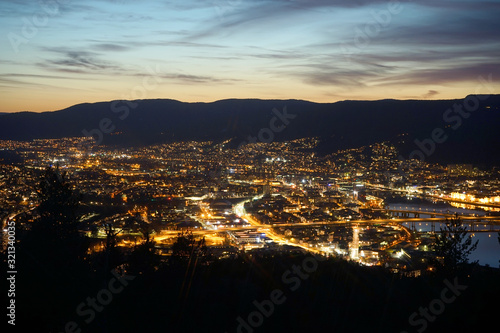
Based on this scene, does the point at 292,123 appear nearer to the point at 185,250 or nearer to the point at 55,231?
the point at 185,250

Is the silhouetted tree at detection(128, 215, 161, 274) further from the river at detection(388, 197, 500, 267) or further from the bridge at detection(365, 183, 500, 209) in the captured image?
the bridge at detection(365, 183, 500, 209)

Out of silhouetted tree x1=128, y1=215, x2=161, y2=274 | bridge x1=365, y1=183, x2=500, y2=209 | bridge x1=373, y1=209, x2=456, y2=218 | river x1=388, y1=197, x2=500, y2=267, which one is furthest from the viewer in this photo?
bridge x1=365, y1=183, x2=500, y2=209

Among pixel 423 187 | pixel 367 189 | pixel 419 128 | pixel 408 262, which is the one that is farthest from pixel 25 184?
pixel 419 128

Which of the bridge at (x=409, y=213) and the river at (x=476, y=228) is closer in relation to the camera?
the river at (x=476, y=228)

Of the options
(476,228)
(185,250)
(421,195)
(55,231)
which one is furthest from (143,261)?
(421,195)

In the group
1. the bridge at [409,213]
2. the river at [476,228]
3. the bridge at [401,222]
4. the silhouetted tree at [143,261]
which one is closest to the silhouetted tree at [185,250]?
the silhouetted tree at [143,261]

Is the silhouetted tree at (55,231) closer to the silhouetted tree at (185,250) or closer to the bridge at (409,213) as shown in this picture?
the silhouetted tree at (185,250)

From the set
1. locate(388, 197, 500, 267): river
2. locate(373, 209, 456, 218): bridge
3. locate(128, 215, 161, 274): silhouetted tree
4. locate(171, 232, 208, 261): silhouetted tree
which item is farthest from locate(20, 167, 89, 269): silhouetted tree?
locate(373, 209, 456, 218): bridge

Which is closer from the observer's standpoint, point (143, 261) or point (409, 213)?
point (143, 261)
